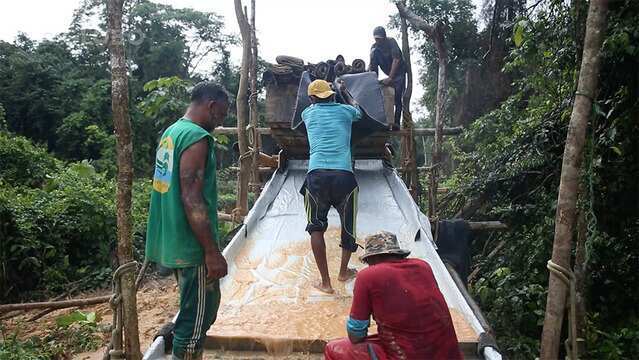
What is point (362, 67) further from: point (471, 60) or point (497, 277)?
point (471, 60)

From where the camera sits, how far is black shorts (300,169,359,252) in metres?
3.95

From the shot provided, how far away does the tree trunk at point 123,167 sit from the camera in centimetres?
242

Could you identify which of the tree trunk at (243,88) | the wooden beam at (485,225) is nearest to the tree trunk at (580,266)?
the wooden beam at (485,225)

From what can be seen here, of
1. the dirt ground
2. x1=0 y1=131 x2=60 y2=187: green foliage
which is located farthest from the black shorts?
x1=0 y1=131 x2=60 y2=187: green foliage

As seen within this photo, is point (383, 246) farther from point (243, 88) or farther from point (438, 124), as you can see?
point (438, 124)

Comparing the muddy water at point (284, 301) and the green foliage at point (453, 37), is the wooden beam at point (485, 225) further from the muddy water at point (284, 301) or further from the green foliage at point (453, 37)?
the green foliage at point (453, 37)

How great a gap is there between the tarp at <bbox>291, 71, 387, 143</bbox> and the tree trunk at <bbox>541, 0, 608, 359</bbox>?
358 centimetres

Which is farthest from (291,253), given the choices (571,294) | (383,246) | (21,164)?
(21,164)

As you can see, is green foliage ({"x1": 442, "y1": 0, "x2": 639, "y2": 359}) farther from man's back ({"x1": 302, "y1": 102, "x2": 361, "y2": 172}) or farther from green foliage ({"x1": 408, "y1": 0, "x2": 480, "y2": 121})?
green foliage ({"x1": 408, "y1": 0, "x2": 480, "y2": 121})

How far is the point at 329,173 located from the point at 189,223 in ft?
5.74

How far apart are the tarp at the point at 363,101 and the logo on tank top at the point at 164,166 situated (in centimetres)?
330

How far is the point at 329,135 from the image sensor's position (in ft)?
13.1

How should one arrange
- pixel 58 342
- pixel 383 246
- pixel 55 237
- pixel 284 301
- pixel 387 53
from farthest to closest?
pixel 55 237
pixel 387 53
pixel 58 342
pixel 284 301
pixel 383 246

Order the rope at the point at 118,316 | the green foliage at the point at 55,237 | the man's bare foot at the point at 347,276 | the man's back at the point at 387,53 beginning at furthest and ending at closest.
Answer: the man's back at the point at 387,53
the green foliage at the point at 55,237
the man's bare foot at the point at 347,276
the rope at the point at 118,316
